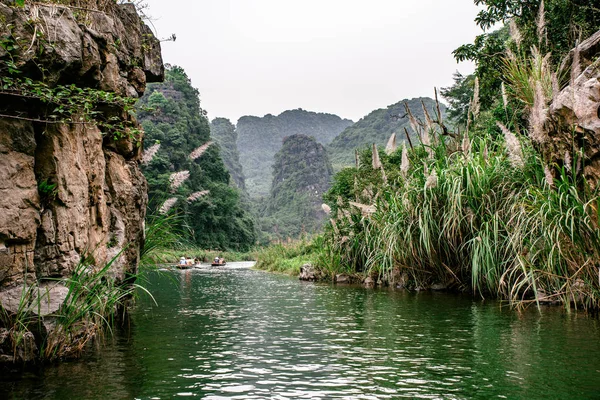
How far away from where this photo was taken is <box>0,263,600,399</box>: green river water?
156 inches

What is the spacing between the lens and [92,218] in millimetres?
6141

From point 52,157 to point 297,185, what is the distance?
4561 inches

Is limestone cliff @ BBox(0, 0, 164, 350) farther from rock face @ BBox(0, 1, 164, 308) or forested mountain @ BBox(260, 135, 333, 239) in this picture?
forested mountain @ BBox(260, 135, 333, 239)

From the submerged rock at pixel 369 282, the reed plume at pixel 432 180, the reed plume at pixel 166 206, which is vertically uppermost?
the reed plume at pixel 432 180

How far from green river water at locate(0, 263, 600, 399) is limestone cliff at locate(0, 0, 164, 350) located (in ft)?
3.33

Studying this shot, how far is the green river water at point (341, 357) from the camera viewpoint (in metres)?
3.97

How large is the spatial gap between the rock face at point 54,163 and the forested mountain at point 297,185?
8782 centimetres

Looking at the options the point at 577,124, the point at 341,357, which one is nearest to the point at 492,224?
the point at 577,124

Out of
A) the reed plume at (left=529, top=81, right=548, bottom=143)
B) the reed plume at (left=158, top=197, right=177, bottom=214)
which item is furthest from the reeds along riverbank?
the reed plume at (left=158, top=197, right=177, bottom=214)

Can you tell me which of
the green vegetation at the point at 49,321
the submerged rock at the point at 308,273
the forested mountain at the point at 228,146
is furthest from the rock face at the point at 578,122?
the forested mountain at the point at 228,146

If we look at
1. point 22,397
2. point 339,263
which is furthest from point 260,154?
point 22,397

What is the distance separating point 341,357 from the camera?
5.18 metres

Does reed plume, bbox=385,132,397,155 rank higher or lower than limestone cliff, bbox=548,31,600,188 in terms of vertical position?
higher

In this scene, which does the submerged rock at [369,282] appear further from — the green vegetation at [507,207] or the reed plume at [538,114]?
the reed plume at [538,114]
